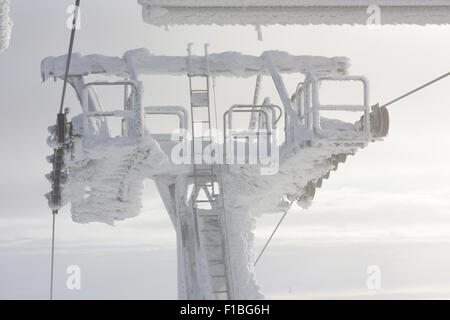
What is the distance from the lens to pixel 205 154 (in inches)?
473

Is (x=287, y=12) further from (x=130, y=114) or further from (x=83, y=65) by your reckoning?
(x=83, y=65)

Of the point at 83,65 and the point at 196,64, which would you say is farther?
the point at 196,64

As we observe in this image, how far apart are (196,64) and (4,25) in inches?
298

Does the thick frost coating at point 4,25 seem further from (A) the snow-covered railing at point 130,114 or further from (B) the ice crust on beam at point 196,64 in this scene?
(B) the ice crust on beam at point 196,64

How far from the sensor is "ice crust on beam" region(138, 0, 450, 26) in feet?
23.4

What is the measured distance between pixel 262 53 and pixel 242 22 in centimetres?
533

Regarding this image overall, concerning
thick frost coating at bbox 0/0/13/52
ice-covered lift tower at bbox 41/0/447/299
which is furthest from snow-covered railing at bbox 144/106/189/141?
thick frost coating at bbox 0/0/13/52

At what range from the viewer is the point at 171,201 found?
1259cm

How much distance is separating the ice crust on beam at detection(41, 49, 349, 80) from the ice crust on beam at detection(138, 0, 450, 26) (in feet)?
16.6

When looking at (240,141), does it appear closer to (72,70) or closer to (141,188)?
(141,188)

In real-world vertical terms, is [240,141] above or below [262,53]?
below

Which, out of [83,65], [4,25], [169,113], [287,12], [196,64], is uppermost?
[196,64]

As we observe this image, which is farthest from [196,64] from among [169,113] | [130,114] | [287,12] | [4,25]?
[4,25]
